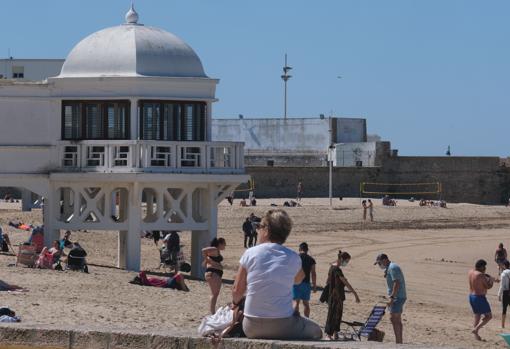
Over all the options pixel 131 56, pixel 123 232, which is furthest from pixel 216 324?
pixel 123 232

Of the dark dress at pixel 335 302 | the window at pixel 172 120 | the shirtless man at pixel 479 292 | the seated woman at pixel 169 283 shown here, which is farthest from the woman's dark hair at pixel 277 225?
the window at pixel 172 120

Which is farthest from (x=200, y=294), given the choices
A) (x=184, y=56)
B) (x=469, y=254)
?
(x=469, y=254)

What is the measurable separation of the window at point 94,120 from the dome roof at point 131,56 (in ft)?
2.10

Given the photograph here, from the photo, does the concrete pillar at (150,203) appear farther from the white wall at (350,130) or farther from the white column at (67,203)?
the white wall at (350,130)

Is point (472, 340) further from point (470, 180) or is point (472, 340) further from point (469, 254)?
point (470, 180)

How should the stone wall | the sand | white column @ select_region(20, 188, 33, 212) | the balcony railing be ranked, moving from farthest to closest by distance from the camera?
the stone wall
white column @ select_region(20, 188, 33, 212)
the balcony railing
the sand

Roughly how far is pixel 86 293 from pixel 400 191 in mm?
48512

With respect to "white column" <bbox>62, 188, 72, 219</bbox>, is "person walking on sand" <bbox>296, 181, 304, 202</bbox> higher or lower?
higher

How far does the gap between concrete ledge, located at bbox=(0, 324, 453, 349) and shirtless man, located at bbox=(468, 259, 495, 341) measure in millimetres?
Result: 10133

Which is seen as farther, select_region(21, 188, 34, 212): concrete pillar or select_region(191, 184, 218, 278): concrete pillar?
select_region(21, 188, 34, 212): concrete pillar

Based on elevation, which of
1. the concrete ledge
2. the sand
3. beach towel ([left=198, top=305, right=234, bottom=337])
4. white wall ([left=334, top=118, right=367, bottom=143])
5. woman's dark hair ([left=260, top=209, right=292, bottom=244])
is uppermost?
white wall ([left=334, top=118, right=367, bottom=143])

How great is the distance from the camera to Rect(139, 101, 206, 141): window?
2672 cm

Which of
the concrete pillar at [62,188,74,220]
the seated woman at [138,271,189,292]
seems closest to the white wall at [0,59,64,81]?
the concrete pillar at [62,188,74,220]

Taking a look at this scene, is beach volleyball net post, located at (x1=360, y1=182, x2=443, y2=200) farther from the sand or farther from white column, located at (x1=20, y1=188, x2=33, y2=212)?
white column, located at (x1=20, y1=188, x2=33, y2=212)
